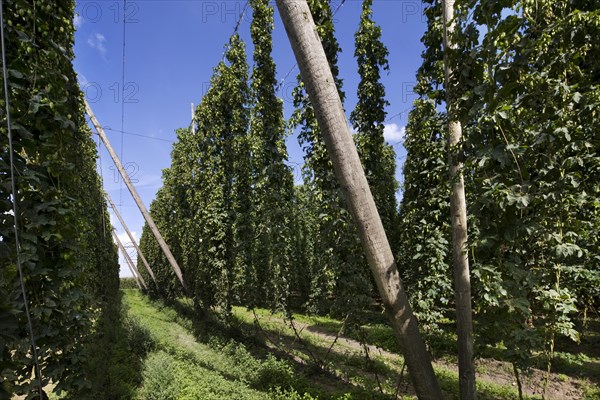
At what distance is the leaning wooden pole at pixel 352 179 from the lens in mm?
2434

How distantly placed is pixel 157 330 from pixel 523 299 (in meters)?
10.7

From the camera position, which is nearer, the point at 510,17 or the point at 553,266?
the point at 510,17

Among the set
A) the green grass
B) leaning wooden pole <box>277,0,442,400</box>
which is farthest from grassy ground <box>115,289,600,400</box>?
leaning wooden pole <box>277,0,442,400</box>

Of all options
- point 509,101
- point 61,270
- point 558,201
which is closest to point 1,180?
point 61,270

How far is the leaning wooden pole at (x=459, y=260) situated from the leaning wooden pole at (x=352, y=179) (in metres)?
0.51

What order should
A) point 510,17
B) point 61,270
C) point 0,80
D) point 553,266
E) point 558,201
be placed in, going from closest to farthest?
point 510,17
point 558,201
point 0,80
point 61,270
point 553,266

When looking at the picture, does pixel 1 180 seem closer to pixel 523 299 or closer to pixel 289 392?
pixel 523 299

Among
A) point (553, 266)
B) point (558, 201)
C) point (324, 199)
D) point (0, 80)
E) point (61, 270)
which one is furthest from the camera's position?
point (324, 199)

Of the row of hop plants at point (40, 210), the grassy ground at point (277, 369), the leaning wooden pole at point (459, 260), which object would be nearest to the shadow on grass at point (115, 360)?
the grassy ground at point (277, 369)

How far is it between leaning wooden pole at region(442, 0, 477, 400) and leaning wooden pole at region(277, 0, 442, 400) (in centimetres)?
51

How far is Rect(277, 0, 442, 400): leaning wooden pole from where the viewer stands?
2.43m

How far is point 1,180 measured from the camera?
7.07 feet

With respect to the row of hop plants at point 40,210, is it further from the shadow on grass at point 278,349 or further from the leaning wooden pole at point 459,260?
the shadow on grass at point 278,349

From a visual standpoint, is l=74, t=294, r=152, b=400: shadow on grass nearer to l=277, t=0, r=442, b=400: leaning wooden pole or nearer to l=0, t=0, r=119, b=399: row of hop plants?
l=0, t=0, r=119, b=399: row of hop plants
